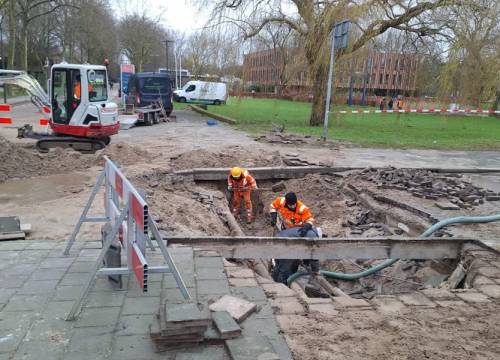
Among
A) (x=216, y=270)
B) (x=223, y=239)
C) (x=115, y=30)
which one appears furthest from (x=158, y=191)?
(x=115, y=30)

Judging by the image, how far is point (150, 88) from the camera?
2523cm

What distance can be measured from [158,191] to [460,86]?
45.9 feet

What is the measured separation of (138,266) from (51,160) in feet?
29.2

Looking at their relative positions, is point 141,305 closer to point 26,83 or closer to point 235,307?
point 235,307

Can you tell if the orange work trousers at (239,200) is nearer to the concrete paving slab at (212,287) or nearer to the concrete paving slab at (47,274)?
the concrete paving slab at (212,287)

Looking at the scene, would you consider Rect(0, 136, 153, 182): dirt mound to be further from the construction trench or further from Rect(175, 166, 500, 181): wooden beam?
Rect(175, 166, 500, 181): wooden beam

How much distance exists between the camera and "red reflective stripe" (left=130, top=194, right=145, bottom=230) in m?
3.57

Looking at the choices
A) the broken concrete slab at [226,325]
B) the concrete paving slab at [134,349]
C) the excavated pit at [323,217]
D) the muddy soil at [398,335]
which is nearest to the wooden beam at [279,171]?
the excavated pit at [323,217]

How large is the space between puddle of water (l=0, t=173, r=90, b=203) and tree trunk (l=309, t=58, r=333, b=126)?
1301 centimetres

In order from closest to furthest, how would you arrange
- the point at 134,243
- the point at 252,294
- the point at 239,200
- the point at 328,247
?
the point at 134,243 < the point at 252,294 < the point at 328,247 < the point at 239,200

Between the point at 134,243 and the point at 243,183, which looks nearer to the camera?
the point at 134,243

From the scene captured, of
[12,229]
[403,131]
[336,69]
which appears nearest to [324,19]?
[336,69]

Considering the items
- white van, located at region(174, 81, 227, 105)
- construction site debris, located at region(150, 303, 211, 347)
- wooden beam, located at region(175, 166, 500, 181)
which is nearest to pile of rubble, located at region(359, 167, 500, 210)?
wooden beam, located at region(175, 166, 500, 181)

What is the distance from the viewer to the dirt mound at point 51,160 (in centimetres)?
1025
